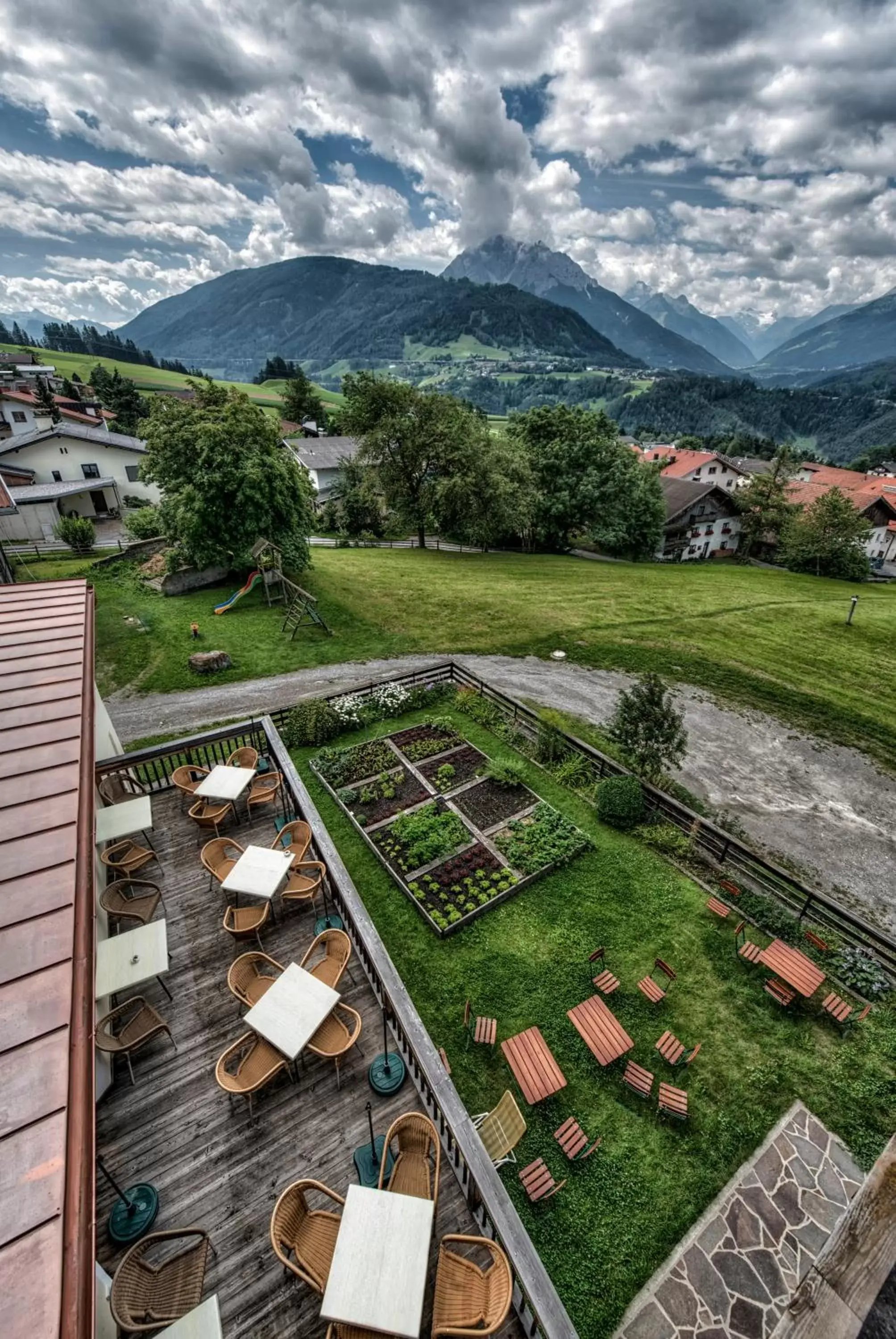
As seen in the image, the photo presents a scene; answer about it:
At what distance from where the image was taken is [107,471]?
4853cm

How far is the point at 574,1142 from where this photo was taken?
7.74m

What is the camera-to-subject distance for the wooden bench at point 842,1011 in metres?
9.56

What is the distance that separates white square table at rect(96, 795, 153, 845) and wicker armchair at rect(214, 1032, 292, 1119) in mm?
4203

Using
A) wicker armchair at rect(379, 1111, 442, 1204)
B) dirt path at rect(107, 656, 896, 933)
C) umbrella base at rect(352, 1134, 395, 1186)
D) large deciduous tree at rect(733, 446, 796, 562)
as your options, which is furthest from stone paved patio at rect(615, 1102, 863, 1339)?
large deciduous tree at rect(733, 446, 796, 562)

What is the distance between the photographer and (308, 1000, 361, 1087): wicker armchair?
6.61 metres

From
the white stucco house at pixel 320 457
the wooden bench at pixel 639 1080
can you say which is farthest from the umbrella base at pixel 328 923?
the white stucco house at pixel 320 457

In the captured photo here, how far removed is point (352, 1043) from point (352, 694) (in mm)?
13567

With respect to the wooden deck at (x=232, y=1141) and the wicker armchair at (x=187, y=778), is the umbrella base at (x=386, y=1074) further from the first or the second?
the wicker armchair at (x=187, y=778)

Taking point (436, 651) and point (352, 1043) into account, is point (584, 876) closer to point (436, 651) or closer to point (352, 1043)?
point (352, 1043)

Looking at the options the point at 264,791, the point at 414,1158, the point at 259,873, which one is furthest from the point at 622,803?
the point at 414,1158

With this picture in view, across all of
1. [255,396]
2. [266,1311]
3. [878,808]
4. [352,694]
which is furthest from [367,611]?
[255,396]

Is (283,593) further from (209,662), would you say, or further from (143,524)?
(143,524)

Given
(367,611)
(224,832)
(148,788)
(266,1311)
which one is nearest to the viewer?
(266,1311)

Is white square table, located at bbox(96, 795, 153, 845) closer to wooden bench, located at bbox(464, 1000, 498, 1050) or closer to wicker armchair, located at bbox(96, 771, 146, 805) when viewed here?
wicker armchair, located at bbox(96, 771, 146, 805)
